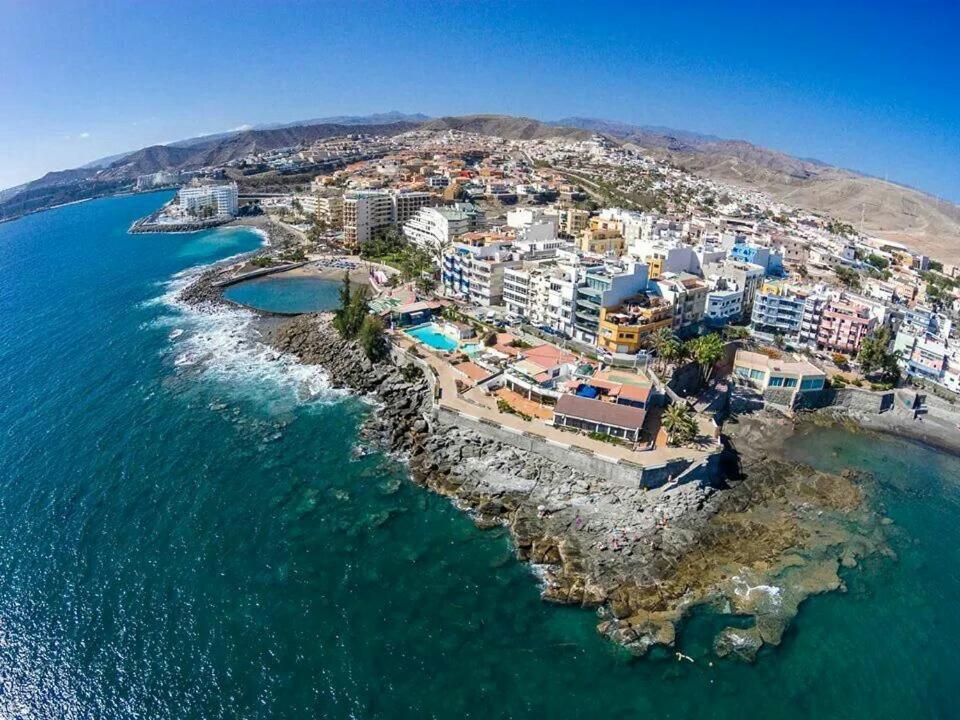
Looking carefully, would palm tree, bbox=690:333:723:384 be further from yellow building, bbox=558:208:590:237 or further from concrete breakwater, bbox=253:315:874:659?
yellow building, bbox=558:208:590:237

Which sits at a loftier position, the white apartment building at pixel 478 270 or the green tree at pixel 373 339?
the white apartment building at pixel 478 270

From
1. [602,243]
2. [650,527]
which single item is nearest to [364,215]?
[602,243]

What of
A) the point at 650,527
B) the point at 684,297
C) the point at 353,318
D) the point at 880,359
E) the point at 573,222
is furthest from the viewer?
the point at 573,222

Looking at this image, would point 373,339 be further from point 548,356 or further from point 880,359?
point 880,359

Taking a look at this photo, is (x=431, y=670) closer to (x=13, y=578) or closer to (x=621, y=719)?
(x=621, y=719)

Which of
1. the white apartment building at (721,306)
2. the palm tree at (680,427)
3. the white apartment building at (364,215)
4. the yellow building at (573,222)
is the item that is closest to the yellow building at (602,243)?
the yellow building at (573,222)

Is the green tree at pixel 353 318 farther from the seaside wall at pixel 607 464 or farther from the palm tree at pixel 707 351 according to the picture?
the palm tree at pixel 707 351
